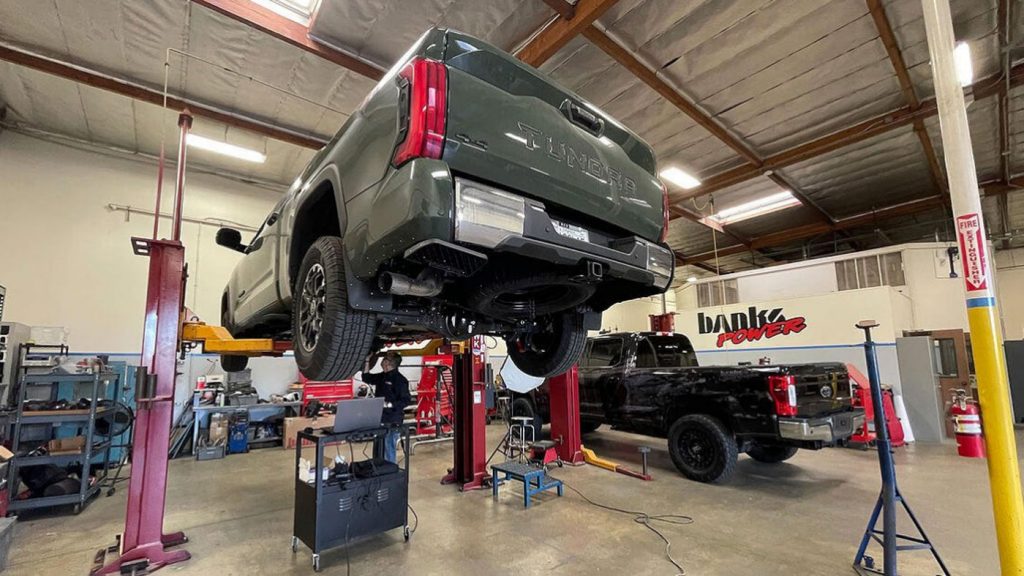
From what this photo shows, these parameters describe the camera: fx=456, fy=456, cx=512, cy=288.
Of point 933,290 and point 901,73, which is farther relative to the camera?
point 933,290

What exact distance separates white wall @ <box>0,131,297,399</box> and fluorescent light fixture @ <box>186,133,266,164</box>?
4.97 feet

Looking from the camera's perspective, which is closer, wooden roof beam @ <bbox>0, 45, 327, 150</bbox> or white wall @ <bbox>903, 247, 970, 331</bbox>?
wooden roof beam @ <bbox>0, 45, 327, 150</bbox>

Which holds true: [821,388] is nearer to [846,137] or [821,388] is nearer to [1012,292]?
[846,137]

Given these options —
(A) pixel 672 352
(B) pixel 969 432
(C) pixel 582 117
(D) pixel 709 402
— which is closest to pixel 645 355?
(A) pixel 672 352

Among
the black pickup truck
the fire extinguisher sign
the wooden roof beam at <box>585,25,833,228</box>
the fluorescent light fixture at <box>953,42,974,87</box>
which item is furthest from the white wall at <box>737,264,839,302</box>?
the fire extinguisher sign

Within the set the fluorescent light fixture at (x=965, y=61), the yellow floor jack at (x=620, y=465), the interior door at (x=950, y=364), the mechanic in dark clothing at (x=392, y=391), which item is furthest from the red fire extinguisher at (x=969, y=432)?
the interior door at (x=950, y=364)

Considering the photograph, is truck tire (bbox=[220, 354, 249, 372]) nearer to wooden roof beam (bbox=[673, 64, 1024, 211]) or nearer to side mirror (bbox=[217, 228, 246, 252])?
side mirror (bbox=[217, 228, 246, 252])

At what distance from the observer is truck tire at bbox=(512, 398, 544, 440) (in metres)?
6.70

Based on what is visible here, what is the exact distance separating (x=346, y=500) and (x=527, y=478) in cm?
165

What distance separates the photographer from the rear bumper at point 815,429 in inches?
152

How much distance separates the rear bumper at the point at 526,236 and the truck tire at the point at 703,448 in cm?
326

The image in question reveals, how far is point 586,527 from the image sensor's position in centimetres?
353

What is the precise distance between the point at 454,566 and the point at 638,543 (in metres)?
1.28

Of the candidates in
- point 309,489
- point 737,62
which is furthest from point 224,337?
point 737,62
